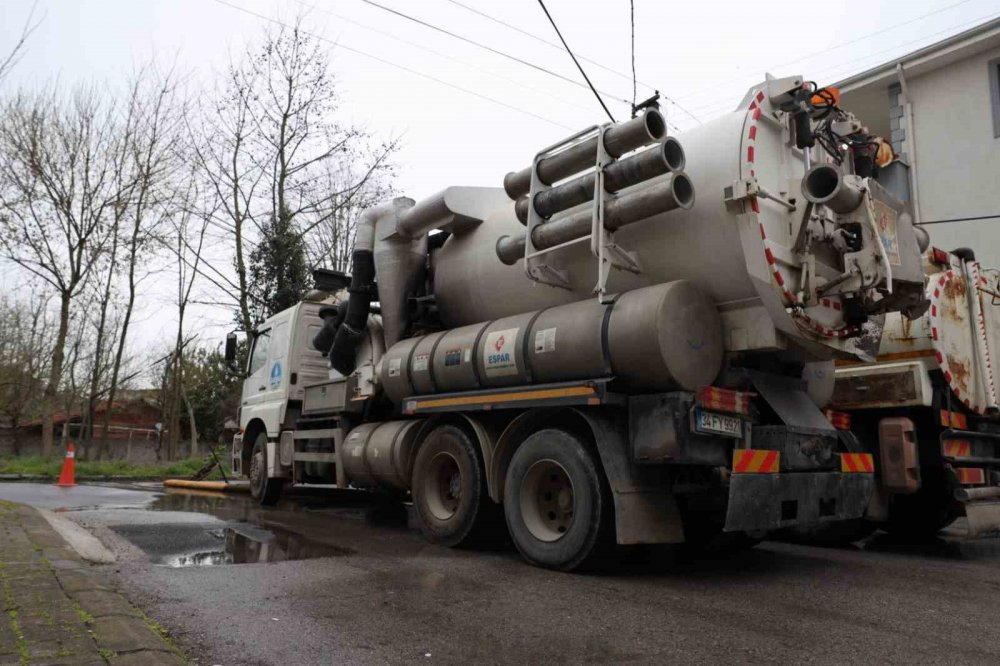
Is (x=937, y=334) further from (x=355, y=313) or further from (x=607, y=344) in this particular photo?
(x=355, y=313)

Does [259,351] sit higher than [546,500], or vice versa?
[259,351]

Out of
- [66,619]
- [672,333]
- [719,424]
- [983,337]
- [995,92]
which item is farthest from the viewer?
[995,92]

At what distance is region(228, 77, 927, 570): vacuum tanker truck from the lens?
16.6ft

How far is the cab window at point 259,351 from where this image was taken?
11156 mm

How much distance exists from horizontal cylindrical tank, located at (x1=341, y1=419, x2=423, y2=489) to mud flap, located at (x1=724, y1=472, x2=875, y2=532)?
348cm

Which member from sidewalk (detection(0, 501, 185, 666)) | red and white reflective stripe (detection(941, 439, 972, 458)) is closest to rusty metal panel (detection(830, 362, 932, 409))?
red and white reflective stripe (detection(941, 439, 972, 458))

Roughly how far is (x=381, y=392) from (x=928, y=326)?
5374mm

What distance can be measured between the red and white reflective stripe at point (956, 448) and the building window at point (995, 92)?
9814 millimetres

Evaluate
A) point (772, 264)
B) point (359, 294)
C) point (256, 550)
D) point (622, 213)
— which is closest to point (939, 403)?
point (772, 264)

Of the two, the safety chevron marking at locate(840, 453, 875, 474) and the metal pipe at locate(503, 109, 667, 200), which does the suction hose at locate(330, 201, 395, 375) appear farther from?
the safety chevron marking at locate(840, 453, 875, 474)

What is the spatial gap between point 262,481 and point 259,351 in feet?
6.54

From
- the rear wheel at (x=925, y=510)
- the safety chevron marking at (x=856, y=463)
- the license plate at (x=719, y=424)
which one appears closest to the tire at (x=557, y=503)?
the license plate at (x=719, y=424)

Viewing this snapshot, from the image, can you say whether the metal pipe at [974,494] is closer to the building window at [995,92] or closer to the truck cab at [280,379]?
the truck cab at [280,379]

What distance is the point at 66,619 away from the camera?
346cm
